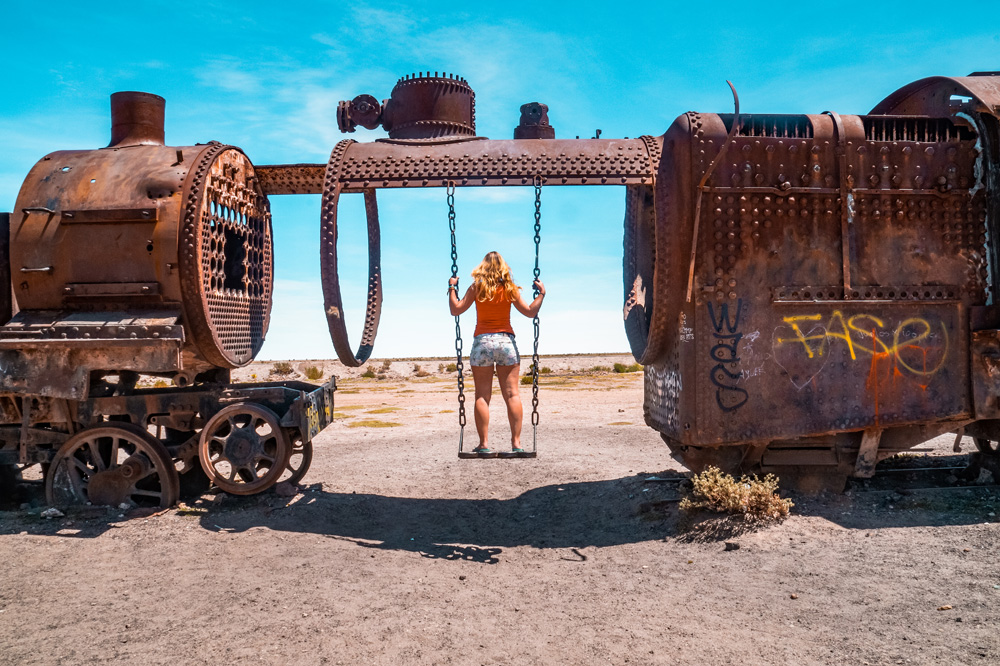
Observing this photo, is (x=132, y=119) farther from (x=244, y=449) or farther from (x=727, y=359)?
(x=727, y=359)

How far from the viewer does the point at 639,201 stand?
8.59 m

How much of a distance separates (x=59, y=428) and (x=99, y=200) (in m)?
2.52

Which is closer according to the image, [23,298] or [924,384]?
[924,384]

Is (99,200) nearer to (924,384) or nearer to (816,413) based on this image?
(816,413)

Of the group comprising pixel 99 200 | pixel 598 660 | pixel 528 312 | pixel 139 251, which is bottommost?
pixel 598 660

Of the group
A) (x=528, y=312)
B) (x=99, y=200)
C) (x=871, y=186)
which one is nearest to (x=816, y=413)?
(x=871, y=186)

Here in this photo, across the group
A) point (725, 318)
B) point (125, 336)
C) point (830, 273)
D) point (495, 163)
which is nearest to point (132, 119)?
point (125, 336)

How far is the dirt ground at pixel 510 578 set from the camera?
4.64m

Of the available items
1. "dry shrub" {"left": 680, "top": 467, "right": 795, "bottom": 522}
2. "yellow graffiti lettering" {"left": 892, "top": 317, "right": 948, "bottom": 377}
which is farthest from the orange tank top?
"yellow graffiti lettering" {"left": 892, "top": 317, "right": 948, "bottom": 377}

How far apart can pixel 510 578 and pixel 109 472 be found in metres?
4.67

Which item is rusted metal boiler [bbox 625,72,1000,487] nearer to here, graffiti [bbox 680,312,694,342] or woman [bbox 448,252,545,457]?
graffiti [bbox 680,312,694,342]

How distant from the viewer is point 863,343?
6.93m

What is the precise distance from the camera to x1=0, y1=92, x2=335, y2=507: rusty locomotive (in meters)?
7.59

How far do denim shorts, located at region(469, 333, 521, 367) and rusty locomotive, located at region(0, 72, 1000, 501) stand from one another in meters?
1.33
